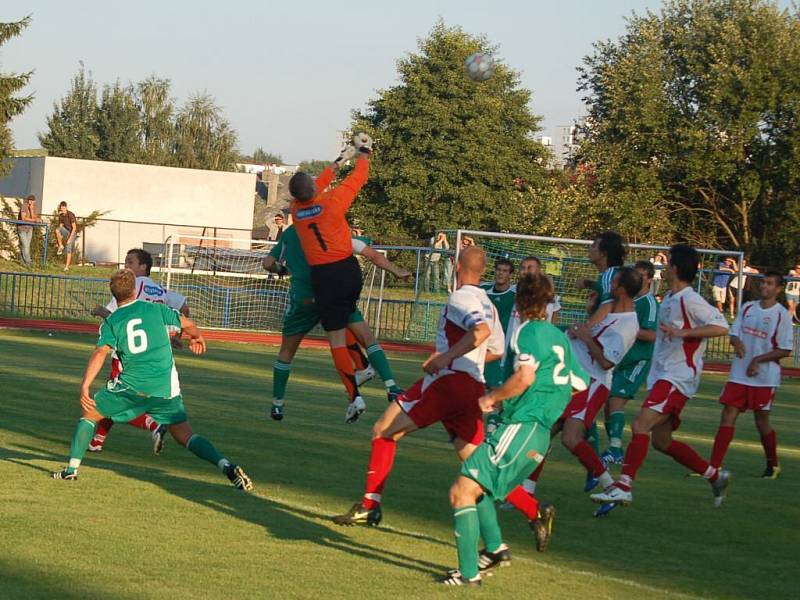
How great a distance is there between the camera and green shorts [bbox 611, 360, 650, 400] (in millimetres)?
11016

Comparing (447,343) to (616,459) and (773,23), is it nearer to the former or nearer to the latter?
(616,459)

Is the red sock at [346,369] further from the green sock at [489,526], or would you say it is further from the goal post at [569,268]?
the goal post at [569,268]

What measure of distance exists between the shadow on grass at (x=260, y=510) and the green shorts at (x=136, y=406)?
532mm

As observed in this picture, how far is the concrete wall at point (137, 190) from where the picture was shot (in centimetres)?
5328

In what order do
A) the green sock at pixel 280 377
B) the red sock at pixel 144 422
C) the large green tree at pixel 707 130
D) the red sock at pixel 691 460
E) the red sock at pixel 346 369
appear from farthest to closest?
1. the large green tree at pixel 707 130
2. the green sock at pixel 280 377
3. the red sock at pixel 346 369
4. the red sock at pixel 144 422
5. the red sock at pixel 691 460

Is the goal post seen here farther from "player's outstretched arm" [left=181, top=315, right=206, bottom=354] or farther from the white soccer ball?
→ "player's outstretched arm" [left=181, top=315, right=206, bottom=354]

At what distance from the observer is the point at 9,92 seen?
46.8 m

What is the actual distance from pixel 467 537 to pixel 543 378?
3.26 feet

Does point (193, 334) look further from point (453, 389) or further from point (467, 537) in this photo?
point (467, 537)

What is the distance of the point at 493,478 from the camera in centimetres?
664

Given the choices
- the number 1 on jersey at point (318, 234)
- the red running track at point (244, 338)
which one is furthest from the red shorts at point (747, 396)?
the red running track at point (244, 338)

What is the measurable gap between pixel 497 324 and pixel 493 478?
1.41m

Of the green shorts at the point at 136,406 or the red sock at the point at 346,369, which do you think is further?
the red sock at the point at 346,369

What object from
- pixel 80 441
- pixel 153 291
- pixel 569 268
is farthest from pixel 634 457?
pixel 569 268
